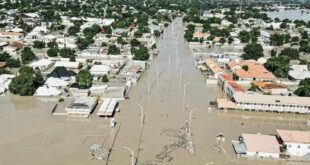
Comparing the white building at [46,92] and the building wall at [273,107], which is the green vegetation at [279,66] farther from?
the white building at [46,92]

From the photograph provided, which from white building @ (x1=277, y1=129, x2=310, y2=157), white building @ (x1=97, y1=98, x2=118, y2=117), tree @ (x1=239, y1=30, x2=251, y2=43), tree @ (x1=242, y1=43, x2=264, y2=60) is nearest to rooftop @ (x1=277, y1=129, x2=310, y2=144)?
white building @ (x1=277, y1=129, x2=310, y2=157)

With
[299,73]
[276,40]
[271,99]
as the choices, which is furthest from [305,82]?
[276,40]

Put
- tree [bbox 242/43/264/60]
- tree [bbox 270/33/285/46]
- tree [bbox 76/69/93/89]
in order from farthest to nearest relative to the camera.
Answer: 1. tree [bbox 270/33/285/46]
2. tree [bbox 242/43/264/60]
3. tree [bbox 76/69/93/89]

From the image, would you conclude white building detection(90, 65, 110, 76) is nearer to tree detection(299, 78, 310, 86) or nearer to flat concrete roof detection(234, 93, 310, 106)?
flat concrete roof detection(234, 93, 310, 106)

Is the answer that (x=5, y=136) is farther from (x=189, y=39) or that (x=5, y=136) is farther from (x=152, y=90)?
(x=189, y=39)

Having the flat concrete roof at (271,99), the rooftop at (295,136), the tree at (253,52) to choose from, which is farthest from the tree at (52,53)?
the rooftop at (295,136)

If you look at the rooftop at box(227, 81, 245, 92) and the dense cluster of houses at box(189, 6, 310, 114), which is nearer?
the dense cluster of houses at box(189, 6, 310, 114)

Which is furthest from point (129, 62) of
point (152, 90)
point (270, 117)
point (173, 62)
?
point (270, 117)
